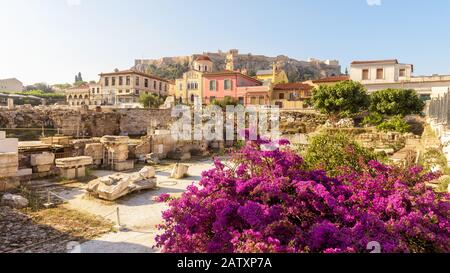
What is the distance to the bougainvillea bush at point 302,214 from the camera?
338 cm

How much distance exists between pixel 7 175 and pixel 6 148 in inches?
39.2

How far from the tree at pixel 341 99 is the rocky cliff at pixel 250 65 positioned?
62.6 metres

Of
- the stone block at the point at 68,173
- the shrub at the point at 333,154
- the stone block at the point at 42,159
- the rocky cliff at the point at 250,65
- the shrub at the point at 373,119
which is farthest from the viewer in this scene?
the rocky cliff at the point at 250,65

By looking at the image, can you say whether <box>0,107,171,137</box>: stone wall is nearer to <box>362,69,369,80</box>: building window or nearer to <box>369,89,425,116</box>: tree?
<box>369,89,425,116</box>: tree

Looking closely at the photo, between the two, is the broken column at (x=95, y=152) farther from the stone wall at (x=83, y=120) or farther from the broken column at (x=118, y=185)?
the stone wall at (x=83, y=120)

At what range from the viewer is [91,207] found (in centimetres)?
841

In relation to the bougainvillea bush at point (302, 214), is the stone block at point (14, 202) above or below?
below

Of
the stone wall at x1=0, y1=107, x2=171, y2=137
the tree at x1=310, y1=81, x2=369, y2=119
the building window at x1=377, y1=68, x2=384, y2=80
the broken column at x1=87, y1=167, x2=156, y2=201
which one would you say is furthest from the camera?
the building window at x1=377, y1=68, x2=384, y2=80

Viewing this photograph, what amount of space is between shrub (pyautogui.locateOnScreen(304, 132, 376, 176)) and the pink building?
34.8 meters

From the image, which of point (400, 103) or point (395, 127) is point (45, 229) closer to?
point (395, 127)

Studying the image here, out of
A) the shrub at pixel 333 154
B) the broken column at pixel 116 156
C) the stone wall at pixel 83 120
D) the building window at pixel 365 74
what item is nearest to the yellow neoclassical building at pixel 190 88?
the stone wall at pixel 83 120

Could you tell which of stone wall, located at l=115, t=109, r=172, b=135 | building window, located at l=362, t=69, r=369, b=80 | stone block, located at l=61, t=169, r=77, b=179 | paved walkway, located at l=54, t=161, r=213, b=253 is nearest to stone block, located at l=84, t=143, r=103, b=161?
stone block, located at l=61, t=169, r=77, b=179

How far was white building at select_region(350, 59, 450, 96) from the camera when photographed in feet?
117
